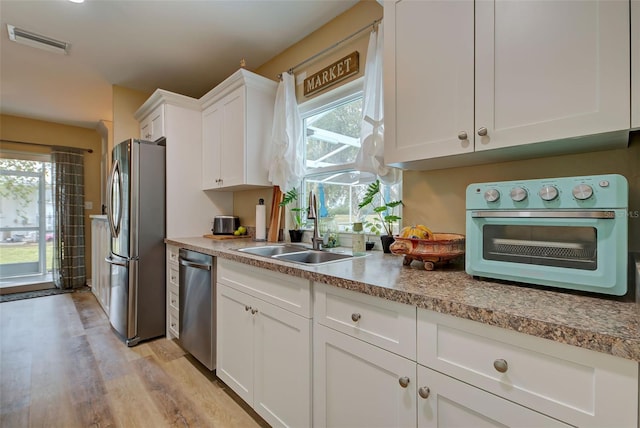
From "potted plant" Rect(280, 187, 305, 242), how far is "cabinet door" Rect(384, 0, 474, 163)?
3.77 ft

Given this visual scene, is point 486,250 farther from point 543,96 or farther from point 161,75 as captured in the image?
point 161,75

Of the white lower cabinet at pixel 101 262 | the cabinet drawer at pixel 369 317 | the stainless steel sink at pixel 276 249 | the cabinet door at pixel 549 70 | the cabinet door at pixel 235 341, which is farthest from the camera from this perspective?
the white lower cabinet at pixel 101 262

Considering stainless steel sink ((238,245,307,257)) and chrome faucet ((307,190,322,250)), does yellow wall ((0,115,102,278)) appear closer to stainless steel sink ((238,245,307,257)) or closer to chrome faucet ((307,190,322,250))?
stainless steel sink ((238,245,307,257))

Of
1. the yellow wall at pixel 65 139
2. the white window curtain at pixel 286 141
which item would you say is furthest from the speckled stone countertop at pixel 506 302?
the yellow wall at pixel 65 139

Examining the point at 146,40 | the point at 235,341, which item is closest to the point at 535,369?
the point at 235,341

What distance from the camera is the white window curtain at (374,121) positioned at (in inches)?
65.3

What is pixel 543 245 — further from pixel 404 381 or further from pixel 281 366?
pixel 281 366

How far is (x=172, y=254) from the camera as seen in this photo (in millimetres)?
2633

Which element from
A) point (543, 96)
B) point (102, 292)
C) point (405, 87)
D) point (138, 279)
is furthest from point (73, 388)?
point (543, 96)

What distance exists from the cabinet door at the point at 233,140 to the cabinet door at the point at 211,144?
2.9 inches

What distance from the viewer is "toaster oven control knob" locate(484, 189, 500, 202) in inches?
40.0

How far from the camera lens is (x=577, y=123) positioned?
0.91 metres

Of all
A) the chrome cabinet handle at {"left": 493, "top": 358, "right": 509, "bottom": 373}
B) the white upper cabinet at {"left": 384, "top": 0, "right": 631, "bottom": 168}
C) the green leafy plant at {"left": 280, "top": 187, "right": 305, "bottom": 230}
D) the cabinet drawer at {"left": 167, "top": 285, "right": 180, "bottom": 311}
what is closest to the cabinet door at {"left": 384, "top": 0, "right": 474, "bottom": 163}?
the white upper cabinet at {"left": 384, "top": 0, "right": 631, "bottom": 168}

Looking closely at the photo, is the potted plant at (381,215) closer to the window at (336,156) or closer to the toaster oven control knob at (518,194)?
the window at (336,156)
